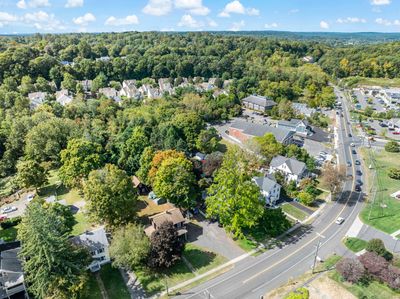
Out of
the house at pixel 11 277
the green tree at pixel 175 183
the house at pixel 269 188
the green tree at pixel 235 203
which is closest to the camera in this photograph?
the house at pixel 11 277

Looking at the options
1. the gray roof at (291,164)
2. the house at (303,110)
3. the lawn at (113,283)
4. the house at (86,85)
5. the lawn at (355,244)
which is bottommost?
the lawn at (113,283)

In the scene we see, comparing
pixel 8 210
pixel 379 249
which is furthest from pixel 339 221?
pixel 8 210

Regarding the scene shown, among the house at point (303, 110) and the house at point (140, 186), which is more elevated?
the house at point (303, 110)

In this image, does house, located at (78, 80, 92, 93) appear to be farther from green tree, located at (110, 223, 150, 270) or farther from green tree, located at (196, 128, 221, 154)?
green tree, located at (110, 223, 150, 270)

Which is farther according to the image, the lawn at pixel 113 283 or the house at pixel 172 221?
the house at pixel 172 221

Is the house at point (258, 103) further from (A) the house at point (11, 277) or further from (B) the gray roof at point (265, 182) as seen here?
(A) the house at point (11, 277)

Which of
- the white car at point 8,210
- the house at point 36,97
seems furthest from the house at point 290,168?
the house at point 36,97
